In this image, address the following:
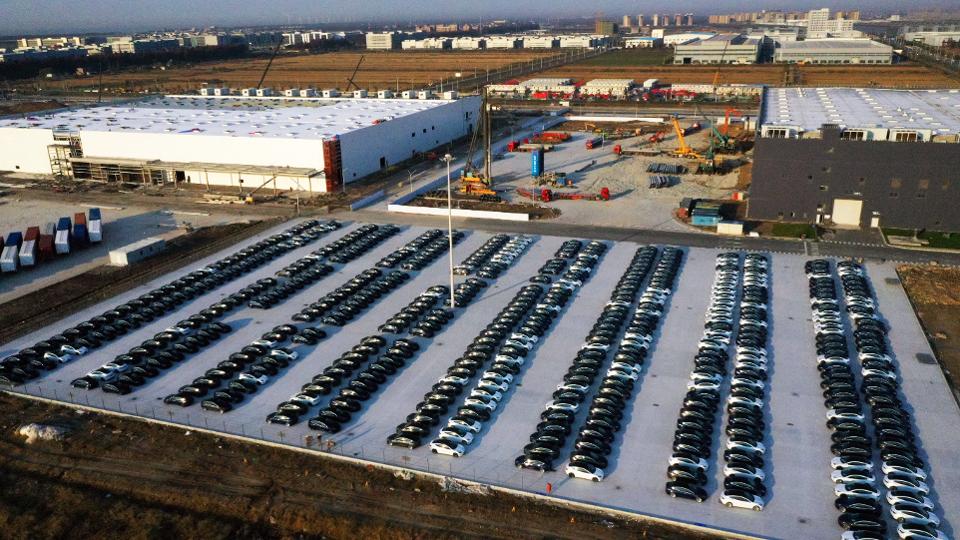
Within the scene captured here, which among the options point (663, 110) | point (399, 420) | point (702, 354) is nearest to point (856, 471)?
point (702, 354)

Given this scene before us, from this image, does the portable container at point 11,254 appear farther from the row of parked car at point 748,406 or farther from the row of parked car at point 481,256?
the row of parked car at point 748,406

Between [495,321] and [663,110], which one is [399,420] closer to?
[495,321]

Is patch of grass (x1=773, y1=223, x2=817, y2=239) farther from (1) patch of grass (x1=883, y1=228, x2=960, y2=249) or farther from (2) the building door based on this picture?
(1) patch of grass (x1=883, y1=228, x2=960, y2=249)

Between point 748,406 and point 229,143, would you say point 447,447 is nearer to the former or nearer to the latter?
point 748,406

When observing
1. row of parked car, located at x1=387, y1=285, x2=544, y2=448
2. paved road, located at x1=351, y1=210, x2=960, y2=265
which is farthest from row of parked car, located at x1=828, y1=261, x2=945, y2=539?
row of parked car, located at x1=387, y1=285, x2=544, y2=448

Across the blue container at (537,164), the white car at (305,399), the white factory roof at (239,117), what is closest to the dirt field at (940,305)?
the white car at (305,399)

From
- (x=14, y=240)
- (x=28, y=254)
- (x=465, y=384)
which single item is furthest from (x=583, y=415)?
(x=14, y=240)
